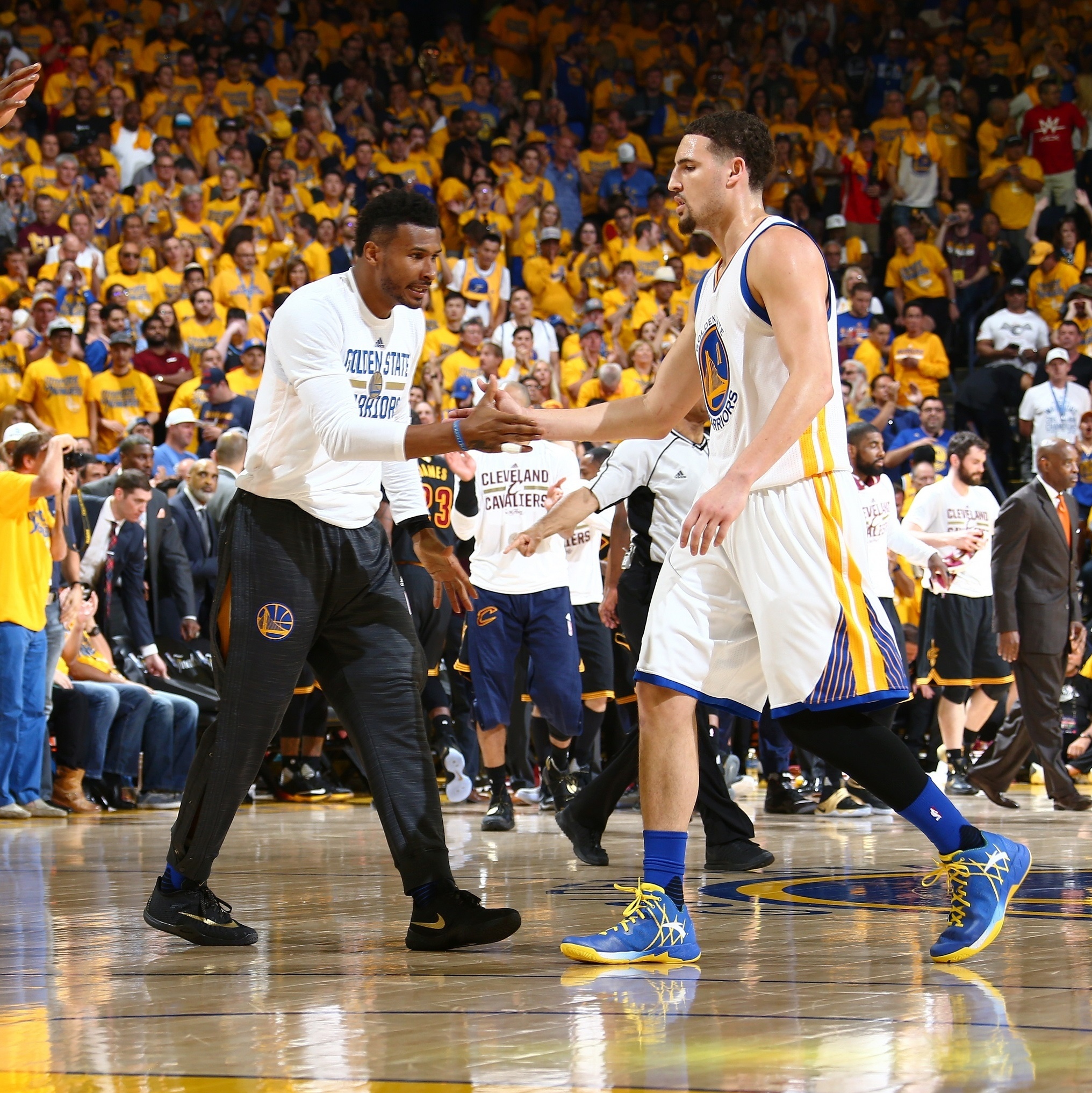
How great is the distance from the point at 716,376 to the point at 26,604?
6150 millimetres

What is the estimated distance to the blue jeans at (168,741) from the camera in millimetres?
10102

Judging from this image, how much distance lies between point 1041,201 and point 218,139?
31.3ft

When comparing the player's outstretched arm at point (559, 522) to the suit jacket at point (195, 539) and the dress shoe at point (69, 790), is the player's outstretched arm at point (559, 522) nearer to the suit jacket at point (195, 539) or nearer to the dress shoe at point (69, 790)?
the dress shoe at point (69, 790)

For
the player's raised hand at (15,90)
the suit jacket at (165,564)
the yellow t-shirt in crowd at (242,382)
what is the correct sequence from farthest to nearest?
the yellow t-shirt in crowd at (242,382) → the suit jacket at (165,564) → the player's raised hand at (15,90)

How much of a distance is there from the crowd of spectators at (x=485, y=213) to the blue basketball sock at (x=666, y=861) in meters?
6.53

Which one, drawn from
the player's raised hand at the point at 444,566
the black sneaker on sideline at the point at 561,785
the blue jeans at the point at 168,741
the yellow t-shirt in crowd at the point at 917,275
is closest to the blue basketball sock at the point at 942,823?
the player's raised hand at the point at 444,566

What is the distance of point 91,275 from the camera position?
46.9 ft

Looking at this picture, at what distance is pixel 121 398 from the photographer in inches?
521

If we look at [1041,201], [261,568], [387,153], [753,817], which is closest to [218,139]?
[387,153]

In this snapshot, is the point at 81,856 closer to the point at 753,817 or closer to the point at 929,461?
the point at 753,817

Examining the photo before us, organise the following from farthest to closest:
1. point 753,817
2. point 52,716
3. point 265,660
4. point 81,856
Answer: point 52,716
point 753,817
point 81,856
point 265,660

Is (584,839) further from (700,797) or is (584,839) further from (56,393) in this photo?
(56,393)

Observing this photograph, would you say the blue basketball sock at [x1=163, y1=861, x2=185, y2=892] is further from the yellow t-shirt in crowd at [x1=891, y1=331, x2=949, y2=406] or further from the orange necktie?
the yellow t-shirt in crowd at [x1=891, y1=331, x2=949, y2=406]

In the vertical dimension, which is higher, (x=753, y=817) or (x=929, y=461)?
(x=929, y=461)
